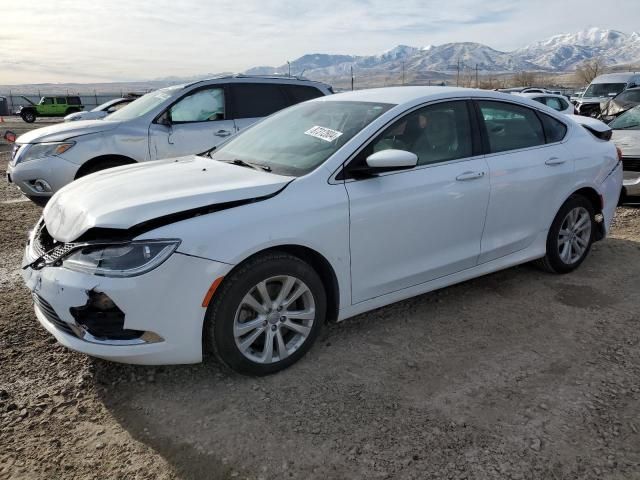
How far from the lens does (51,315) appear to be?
2893mm

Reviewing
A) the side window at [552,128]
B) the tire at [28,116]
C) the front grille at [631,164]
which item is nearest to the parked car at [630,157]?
the front grille at [631,164]

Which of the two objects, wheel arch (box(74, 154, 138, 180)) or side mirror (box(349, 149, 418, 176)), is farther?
wheel arch (box(74, 154, 138, 180))

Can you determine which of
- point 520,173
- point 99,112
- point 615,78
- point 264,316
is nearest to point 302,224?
point 264,316

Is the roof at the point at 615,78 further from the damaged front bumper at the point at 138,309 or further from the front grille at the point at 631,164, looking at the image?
the damaged front bumper at the point at 138,309

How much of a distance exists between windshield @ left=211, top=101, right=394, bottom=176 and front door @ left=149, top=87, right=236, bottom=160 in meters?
2.64

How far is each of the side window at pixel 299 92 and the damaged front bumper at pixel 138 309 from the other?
213 inches

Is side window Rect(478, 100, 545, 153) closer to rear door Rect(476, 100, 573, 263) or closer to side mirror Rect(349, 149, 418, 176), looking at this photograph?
rear door Rect(476, 100, 573, 263)

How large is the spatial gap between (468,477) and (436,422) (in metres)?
0.40

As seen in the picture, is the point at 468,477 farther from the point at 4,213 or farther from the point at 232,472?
the point at 4,213

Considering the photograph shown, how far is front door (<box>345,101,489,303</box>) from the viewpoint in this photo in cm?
328

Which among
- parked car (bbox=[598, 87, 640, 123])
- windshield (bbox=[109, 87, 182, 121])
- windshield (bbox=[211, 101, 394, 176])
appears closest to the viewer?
windshield (bbox=[211, 101, 394, 176])

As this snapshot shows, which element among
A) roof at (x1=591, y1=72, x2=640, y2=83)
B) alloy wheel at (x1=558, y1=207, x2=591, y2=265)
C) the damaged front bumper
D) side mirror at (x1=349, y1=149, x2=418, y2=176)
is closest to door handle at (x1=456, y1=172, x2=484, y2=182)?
side mirror at (x1=349, y1=149, x2=418, y2=176)

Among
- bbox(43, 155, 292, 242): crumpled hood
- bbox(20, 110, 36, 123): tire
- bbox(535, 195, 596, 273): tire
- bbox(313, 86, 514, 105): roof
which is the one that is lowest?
bbox(20, 110, 36, 123): tire

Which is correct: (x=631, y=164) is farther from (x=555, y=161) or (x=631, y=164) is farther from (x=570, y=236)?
(x=555, y=161)
